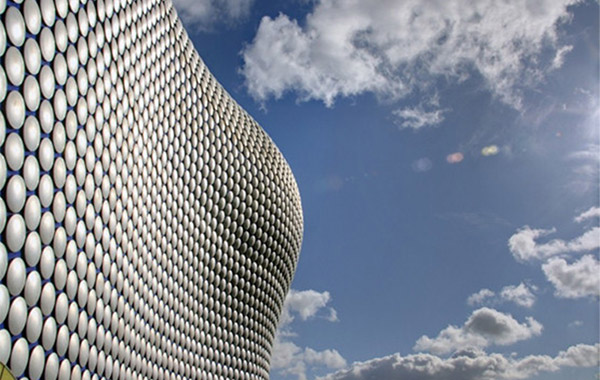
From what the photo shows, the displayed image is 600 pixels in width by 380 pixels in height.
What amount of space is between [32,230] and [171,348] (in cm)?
1740

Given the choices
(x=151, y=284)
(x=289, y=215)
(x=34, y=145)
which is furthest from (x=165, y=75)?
(x=289, y=215)

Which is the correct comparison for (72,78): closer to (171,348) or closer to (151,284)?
(151,284)

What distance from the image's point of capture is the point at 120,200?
22.6 meters

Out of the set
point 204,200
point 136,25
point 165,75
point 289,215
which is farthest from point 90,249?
point 289,215

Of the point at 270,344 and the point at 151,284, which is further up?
the point at 270,344

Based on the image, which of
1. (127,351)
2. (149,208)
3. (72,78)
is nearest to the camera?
(72,78)

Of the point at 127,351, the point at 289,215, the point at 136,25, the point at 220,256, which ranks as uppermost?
the point at 289,215

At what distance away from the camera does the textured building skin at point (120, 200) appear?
586 inches

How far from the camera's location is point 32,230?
50.3 feet

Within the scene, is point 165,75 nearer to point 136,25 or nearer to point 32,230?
point 136,25

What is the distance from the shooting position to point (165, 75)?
98.8 feet

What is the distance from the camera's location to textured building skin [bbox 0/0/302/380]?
14891mm

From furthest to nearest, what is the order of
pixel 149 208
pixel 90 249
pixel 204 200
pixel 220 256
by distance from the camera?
pixel 220 256, pixel 204 200, pixel 149 208, pixel 90 249

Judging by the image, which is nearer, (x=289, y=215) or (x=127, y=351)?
(x=127, y=351)
